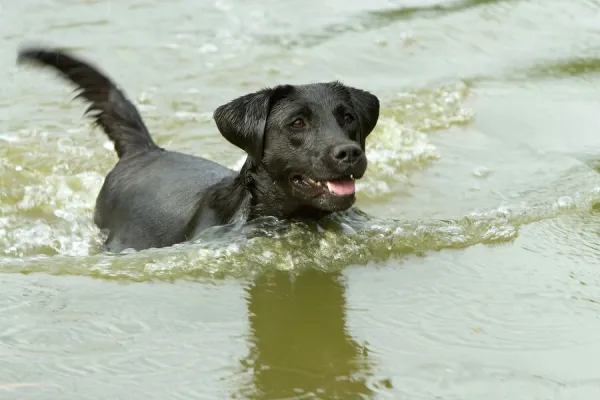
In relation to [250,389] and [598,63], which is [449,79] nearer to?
[598,63]

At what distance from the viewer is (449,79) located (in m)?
10.8

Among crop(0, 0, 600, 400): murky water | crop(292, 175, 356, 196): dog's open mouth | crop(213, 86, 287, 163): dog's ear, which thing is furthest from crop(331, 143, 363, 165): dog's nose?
crop(0, 0, 600, 400): murky water

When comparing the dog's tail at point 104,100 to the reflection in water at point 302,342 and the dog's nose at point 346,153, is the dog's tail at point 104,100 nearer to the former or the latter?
the reflection in water at point 302,342

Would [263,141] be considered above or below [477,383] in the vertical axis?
above

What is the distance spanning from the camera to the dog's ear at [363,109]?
6191 mm

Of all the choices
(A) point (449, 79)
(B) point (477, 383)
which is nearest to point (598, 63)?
(A) point (449, 79)

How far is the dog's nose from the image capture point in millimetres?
5516

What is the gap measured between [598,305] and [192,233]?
8.13 ft

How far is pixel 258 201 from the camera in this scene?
612 cm

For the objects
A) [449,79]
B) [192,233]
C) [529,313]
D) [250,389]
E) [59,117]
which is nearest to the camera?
[250,389]

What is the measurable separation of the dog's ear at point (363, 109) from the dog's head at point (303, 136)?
0.06 feet

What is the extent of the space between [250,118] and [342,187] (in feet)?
2.32

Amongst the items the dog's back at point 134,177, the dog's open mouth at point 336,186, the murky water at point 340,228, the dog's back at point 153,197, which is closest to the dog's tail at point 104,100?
the dog's back at point 134,177

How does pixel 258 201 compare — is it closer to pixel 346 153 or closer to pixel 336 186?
pixel 336 186
